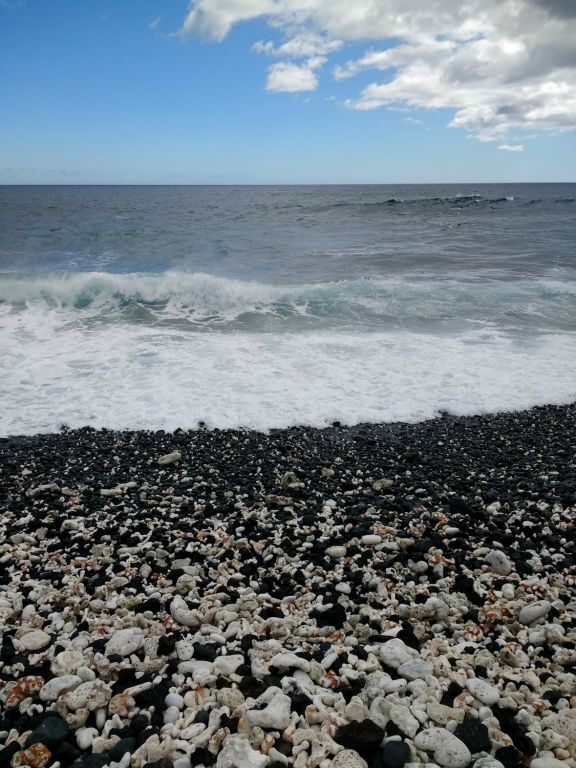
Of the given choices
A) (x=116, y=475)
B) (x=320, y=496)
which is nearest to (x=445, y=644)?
(x=320, y=496)

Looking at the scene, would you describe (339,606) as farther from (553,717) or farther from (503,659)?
(553,717)

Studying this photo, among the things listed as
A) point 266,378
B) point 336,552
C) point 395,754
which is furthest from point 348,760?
point 266,378

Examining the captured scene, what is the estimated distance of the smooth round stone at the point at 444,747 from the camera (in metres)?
2.47

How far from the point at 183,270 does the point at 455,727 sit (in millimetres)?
20936

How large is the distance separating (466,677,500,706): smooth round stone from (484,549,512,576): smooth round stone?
4.20 ft

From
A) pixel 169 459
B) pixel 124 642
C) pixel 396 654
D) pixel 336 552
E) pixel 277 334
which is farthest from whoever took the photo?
pixel 277 334

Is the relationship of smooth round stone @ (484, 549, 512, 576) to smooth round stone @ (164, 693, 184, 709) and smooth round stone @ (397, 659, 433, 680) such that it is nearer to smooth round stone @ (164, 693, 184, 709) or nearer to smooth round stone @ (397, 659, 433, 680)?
smooth round stone @ (397, 659, 433, 680)

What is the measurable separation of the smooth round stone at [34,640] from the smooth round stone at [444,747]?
2.49m

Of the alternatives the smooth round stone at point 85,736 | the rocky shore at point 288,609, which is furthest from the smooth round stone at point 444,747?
the smooth round stone at point 85,736

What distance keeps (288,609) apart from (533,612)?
69.7 inches

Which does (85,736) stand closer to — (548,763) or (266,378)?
(548,763)

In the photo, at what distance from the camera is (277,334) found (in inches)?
522

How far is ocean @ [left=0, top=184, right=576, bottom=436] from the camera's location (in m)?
8.56

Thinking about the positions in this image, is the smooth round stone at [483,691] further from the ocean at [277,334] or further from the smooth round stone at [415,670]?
the ocean at [277,334]
